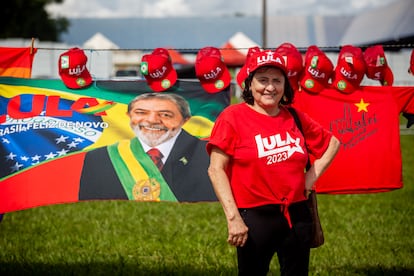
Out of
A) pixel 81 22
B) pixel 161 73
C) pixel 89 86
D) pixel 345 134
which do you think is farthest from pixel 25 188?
pixel 81 22

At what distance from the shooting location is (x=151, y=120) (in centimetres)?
506

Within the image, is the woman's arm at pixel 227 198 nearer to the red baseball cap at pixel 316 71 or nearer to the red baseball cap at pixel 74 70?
the red baseball cap at pixel 316 71

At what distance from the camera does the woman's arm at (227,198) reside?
3.16 meters

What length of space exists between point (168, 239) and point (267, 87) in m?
4.07

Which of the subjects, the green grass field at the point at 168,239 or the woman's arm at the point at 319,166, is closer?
the woman's arm at the point at 319,166

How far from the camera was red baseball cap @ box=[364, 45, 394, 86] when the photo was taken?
5.10 m

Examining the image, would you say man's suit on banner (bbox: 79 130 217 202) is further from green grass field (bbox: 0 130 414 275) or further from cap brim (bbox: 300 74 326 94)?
cap brim (bbox: 300 74 326 94)

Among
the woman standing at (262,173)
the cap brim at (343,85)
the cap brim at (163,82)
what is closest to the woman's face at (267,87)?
the woman standing at (262,173)

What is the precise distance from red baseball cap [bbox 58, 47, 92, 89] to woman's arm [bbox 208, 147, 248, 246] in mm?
2211

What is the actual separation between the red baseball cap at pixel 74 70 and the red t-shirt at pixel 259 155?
2.16 metres

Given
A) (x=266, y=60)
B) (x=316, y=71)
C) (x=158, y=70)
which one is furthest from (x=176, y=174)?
(x=266, y=60)

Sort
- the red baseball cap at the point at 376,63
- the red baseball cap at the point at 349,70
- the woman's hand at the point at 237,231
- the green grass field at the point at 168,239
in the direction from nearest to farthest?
the woman's hand at the point at 237,231 → the red baseball cap at the point at 349,70 → the red baseball cap at the point at 376,63 → the green grass field at the point at 168,239

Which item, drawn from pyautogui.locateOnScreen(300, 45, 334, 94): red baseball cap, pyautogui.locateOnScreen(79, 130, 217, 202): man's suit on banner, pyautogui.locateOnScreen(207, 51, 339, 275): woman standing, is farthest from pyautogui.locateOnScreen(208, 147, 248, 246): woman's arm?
pyautogui.locateOnScreen(300, 45, 334, 94): red baseball cap

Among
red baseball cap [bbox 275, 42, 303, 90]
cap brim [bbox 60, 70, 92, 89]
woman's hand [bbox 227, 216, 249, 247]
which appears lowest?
woman's hand [bbox 227, 216, 249, 247]
